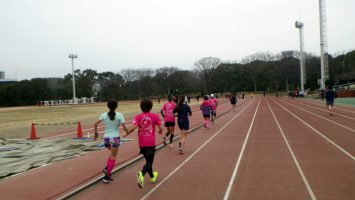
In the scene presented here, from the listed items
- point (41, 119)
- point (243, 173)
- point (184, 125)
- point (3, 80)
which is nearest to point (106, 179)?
point (243, 173)

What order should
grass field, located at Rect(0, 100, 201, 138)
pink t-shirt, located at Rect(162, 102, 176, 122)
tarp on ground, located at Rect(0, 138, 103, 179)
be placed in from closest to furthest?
1. tarp on ground, located at Rect(0, 138, 103, 179)
2. pink t-shirt, located at Rect(162, 102, 176, 122)
3. grass field, located at Rect(0, 100, 201, 138)

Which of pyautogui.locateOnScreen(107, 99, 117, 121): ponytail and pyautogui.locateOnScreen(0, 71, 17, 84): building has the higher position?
pyautogui.locateOnScreen(0, 71, 17, 84): building

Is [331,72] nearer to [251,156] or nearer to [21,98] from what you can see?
[21,98]

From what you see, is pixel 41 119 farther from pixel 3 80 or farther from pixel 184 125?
pixel 3 80

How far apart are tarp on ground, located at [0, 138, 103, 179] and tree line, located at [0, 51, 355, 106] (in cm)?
9413

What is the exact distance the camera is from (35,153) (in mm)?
12148

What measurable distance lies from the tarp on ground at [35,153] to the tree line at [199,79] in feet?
309

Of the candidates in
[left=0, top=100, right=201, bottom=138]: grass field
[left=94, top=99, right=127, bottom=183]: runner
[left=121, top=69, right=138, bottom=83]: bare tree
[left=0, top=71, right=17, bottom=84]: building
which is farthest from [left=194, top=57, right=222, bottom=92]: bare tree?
[left=94, top=99, right=127, bottom=183]: runner

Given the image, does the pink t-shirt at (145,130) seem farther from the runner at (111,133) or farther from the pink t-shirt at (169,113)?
the pink t-shirt at (169,113)

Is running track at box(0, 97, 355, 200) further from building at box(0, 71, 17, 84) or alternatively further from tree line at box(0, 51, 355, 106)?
building at box(0, 71, 17, 84)

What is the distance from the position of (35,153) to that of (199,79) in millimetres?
124147

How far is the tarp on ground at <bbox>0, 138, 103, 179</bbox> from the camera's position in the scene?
993 centimetres

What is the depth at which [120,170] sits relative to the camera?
29.1 ft

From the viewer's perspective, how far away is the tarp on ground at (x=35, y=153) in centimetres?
993
